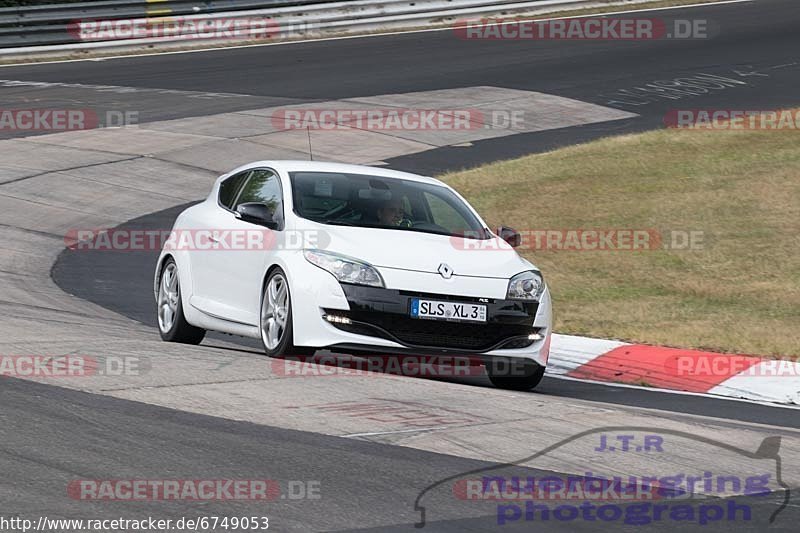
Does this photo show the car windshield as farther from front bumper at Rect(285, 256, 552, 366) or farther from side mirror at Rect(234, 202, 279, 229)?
front bumper at Rect(285, 256, 552, 366)

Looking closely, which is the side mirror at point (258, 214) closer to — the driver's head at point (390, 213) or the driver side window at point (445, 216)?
the driver's head at point (390, 213)

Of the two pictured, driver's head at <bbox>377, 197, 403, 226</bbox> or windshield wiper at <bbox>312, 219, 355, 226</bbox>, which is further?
driver's head at <bbox>377, 197, 403, 226</bbox>

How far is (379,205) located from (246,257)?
41.4 inches

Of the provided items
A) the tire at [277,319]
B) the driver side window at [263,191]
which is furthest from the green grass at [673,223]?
the tire at [277,319]

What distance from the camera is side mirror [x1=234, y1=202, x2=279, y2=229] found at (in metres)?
10.2

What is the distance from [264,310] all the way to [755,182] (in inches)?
388

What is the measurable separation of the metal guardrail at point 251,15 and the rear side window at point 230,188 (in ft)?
67.1

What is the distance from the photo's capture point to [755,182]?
18172mm

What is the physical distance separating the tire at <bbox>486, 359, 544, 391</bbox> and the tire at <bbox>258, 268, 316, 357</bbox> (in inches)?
52.3

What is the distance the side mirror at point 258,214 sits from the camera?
10.2 metres

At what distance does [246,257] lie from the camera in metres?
10.5

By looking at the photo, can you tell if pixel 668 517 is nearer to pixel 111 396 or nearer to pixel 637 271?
pixel 111 396

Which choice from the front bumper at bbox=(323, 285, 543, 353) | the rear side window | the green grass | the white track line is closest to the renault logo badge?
the front bumper at bbox=(323, 285, 543, 353)

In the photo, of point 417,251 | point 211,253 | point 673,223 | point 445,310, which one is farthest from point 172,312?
point 673,223
